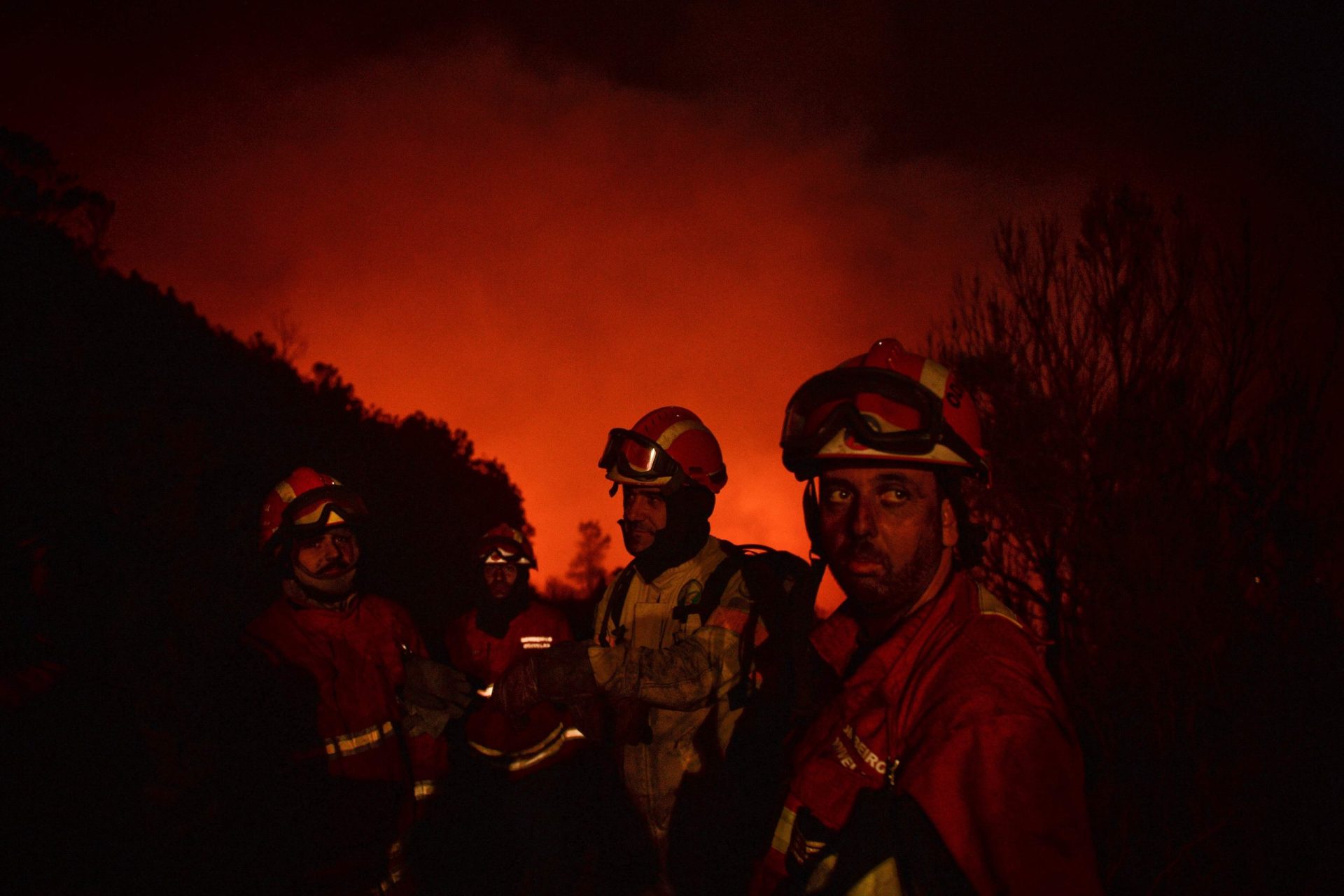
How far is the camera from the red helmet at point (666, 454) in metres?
3.75

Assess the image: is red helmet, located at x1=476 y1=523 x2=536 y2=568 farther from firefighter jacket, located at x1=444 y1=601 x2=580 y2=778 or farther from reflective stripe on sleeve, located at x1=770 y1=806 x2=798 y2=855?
reflective stripe on sleeve, located at x1=770 y1=806 x2=798 y2=855

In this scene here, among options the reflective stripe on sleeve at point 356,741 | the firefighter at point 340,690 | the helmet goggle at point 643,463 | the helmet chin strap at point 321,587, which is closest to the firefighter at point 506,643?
the firefighter at point 340,690

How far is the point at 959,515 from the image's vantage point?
2.15 meters

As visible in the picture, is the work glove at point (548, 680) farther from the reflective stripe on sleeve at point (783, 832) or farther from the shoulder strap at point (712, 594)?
the reflective stripe on sleeve at point (783, 832)

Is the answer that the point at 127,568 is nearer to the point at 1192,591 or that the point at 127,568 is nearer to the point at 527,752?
the point at 527,752

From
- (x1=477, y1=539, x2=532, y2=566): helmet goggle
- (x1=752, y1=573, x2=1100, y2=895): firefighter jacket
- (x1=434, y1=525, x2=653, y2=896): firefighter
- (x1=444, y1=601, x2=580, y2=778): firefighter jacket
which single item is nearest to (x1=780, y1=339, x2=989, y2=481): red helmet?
(x1=752, y1=573, x2=1100, y2=895): firefighter jacket

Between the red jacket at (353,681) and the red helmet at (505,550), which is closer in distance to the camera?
the red jacket at (353,681)

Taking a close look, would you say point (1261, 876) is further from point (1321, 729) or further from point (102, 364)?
point (102, 364)

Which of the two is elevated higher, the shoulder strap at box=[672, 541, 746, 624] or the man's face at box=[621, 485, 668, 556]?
the man's face at box=[621, 485, 668, 556]

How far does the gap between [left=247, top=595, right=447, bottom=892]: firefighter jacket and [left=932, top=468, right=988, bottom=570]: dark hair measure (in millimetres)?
3170

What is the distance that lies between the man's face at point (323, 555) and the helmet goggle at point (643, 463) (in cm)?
161

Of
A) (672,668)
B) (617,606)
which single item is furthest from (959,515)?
(617,606)

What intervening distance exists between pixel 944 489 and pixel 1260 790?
4.38 meters

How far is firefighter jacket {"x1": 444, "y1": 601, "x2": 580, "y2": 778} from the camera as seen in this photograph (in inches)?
241
